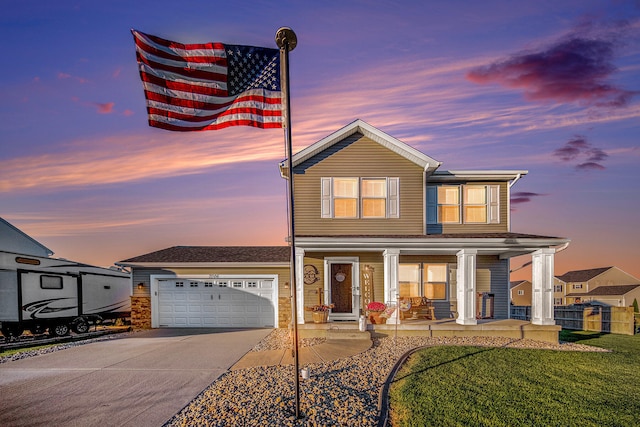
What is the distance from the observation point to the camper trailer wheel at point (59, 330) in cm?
1655

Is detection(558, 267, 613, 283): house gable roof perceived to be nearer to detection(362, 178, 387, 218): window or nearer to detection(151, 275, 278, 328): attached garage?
detection(362, 178, 387, 218): window

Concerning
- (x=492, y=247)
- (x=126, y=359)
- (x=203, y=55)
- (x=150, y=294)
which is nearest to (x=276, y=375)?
(x=126, y=359)

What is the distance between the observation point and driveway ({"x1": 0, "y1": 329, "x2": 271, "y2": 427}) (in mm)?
6298

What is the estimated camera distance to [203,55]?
6871mm

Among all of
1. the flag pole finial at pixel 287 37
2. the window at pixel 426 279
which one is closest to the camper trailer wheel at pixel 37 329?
the window at pixel 426 279

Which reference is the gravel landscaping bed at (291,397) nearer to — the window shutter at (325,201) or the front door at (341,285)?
the front door at (341,285)

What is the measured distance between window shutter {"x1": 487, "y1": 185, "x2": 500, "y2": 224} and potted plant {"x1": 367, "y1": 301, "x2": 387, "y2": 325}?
6.17m

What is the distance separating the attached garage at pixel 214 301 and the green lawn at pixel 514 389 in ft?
27.1

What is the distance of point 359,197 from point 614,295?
1877 inches

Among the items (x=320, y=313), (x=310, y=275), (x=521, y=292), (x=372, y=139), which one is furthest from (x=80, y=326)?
(x=521, y=292)

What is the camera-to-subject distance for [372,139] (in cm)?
1558

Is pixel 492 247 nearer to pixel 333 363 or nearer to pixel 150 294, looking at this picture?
pixel 333 363

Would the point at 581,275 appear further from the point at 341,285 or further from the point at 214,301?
the point at 214,301

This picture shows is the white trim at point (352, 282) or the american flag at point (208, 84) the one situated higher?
the american flag at point (208, 84)
